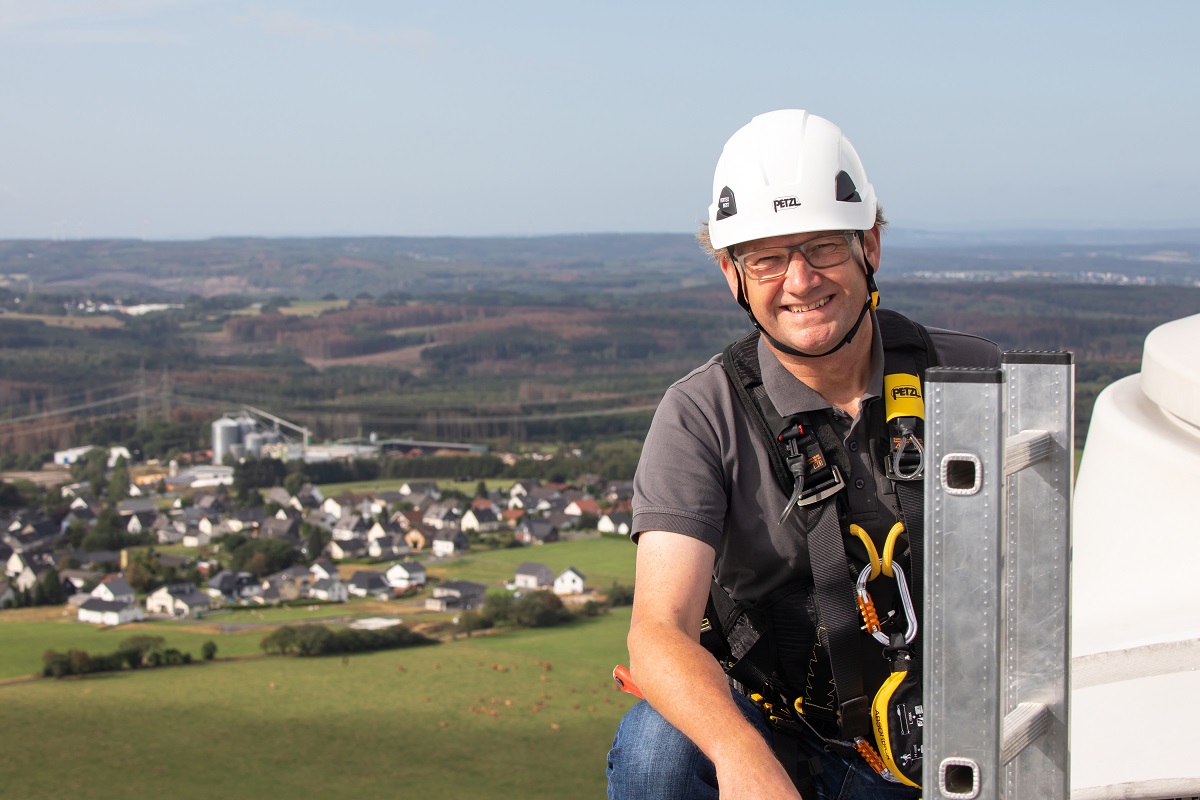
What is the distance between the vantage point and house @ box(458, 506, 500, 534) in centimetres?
3922

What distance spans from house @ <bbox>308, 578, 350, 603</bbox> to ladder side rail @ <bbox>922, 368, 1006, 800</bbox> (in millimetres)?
31961

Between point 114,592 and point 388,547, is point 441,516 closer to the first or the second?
point 388,547

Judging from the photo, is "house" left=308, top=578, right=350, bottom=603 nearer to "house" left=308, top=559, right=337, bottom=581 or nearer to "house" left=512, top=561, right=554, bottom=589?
"house" left=308, top=559, right=337, bottom=581

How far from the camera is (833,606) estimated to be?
2455mm

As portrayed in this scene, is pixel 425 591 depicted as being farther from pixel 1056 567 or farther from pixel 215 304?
pixel 215 304

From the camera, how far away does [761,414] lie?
257 centimetres

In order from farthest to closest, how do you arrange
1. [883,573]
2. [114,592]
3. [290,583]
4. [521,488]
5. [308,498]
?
1. [308,498]
2. [521,488]
3. [290,583]
4. [114,592]
5. [883,573]

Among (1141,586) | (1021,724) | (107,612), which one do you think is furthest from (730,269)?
(107,612)

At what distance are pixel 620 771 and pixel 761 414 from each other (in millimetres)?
807

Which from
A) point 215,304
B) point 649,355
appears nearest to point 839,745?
A: point 649,355

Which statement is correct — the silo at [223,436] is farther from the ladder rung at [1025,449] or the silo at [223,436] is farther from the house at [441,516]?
the ladder rung at [1025,449]

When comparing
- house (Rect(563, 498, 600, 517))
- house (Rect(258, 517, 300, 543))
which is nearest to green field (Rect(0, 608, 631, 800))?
house (Rect(258, 517, 300, 543))

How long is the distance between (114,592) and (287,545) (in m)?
7.12

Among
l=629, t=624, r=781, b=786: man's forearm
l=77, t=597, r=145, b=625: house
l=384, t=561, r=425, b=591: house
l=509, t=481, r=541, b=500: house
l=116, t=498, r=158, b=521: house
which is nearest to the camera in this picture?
l=629, t=624, r=781, b=786: man's forearm
